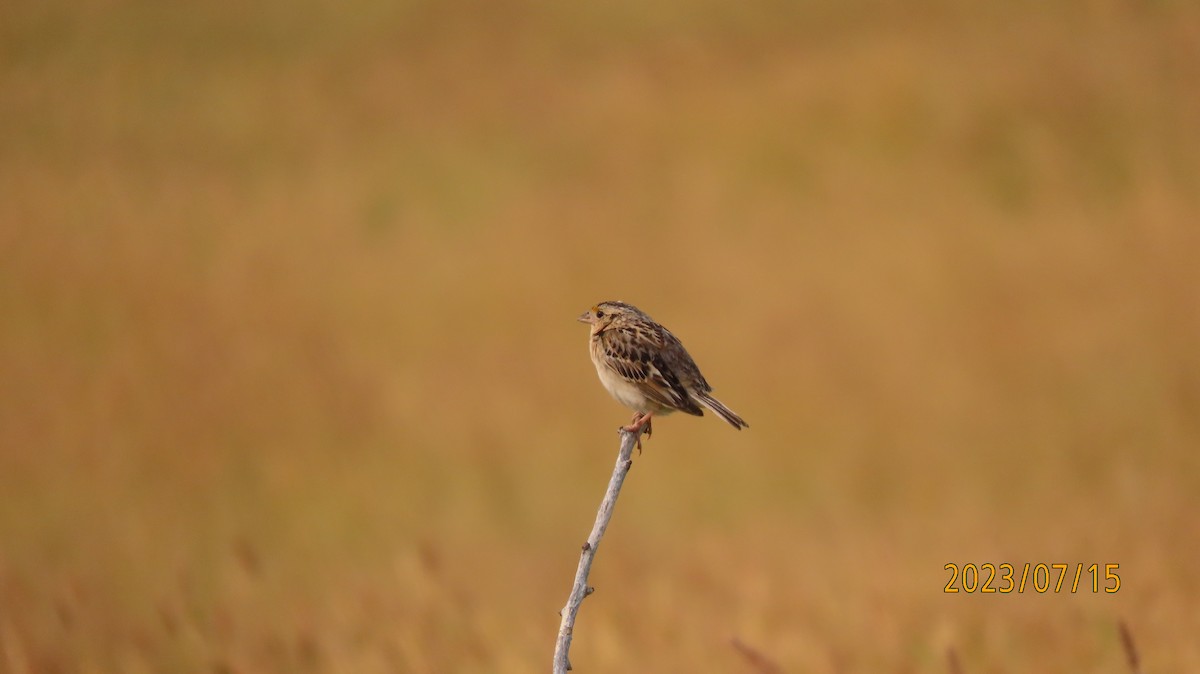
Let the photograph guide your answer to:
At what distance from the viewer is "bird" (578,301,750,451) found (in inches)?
224

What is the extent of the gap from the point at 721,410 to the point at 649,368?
57 centimetres

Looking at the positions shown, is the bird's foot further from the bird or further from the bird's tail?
the bird's tail

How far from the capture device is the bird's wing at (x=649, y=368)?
5668 millimetres

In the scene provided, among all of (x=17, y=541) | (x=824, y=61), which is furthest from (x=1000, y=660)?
(x=824, y=61)

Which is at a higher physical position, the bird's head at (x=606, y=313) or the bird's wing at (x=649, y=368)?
the bird's head at (x=606, y=313)

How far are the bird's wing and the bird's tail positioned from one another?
2.0 inches

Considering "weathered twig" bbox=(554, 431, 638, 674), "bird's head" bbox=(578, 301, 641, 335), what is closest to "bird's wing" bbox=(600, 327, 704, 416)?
"bird's head" bbox=(578, 301, 641, 335)
